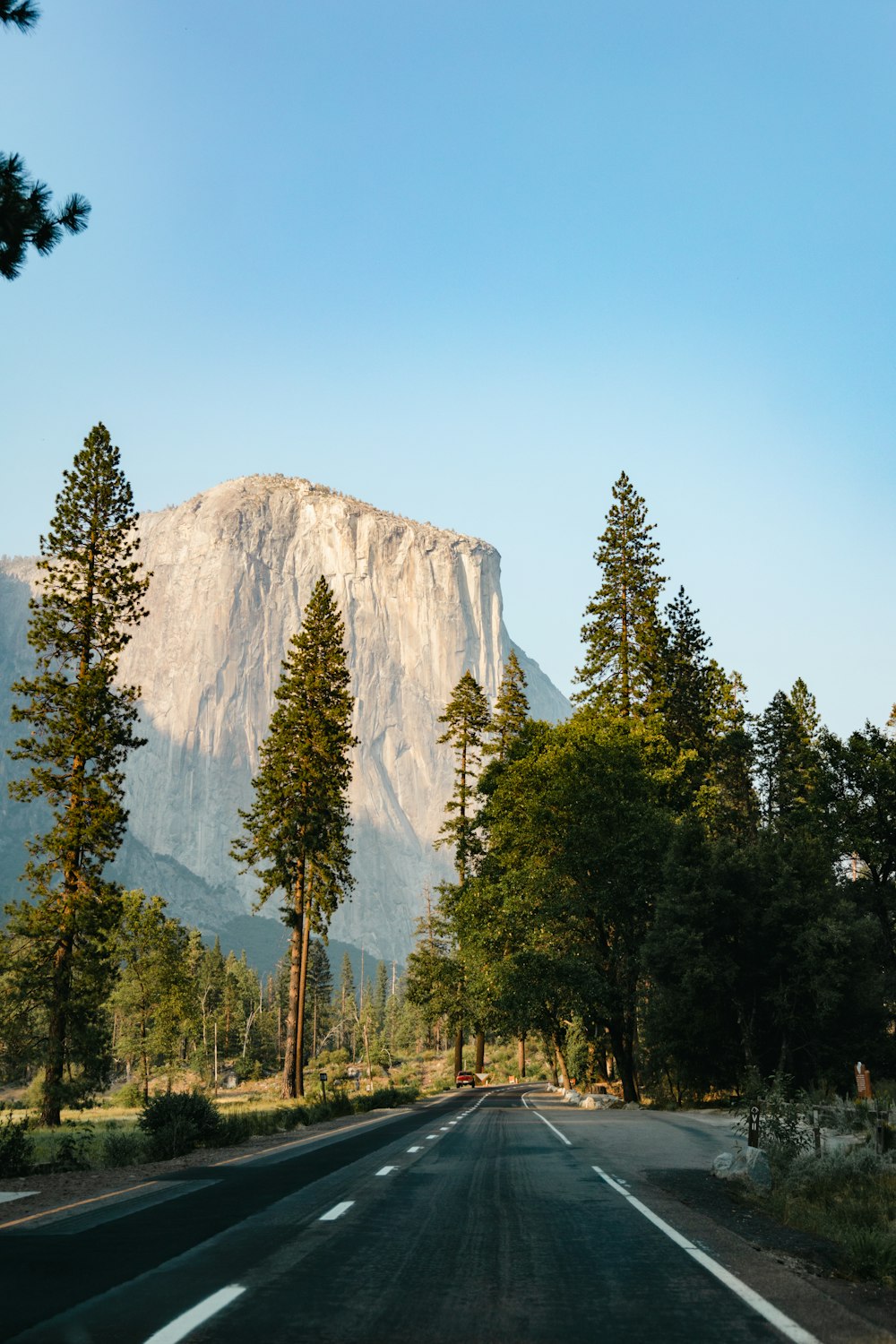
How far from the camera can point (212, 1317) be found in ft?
21.8

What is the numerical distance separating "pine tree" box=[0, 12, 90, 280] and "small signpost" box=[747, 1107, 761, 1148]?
1496 centimetres

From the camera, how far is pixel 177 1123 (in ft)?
72.0

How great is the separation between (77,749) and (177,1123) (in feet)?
60.6

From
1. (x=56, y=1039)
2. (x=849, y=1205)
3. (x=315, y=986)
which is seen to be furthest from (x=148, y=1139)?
(x=315, y=986)

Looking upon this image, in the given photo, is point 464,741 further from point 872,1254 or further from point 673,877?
point 872,1254

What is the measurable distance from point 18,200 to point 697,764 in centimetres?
4433

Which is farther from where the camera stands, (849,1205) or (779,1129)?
(779,1129)

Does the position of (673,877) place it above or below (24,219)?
below

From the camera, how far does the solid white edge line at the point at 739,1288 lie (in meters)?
6.32

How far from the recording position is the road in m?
6.48

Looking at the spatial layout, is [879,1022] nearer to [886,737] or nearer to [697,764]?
[697,764]

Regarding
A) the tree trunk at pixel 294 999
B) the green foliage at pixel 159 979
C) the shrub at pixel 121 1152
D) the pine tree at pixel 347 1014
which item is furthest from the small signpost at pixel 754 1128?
the pine tree at pixel 347 1014

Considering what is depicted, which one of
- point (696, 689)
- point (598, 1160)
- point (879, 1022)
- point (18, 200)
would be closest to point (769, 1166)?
point (598, 1160)

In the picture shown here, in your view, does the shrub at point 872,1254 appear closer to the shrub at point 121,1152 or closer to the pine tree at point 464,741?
the shrub at point 121,1152
